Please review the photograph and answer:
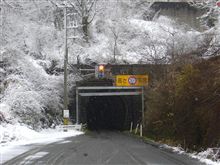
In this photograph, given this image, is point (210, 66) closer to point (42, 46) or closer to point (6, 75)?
point (6, 75)

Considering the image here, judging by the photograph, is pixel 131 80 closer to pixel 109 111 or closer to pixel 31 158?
pixel 31 158

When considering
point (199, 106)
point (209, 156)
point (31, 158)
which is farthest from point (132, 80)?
point (31, 158)

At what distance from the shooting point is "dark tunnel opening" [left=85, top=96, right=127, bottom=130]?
6541 cm

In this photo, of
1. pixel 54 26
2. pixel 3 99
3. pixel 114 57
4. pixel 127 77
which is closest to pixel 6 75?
pixel 3 99

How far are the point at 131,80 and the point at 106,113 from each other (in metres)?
29.6

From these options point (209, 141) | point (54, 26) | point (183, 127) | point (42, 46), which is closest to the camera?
point (209, 141)

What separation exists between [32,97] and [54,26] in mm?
25813

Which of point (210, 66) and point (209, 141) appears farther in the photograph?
point (210, 66)

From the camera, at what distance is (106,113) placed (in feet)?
239

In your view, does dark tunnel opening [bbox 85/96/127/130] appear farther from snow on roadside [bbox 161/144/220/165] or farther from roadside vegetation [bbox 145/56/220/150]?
snow on roadside [bbox 161/144/220/165]

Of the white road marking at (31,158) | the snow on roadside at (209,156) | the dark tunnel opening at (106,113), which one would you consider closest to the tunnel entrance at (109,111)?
the dark tunnel opening at (106,113)

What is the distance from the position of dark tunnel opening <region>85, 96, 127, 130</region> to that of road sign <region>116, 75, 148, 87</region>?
724 inches

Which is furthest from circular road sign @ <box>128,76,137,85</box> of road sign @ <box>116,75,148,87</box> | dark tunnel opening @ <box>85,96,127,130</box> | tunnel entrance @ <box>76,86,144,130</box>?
dark tunnel opening @ <box>85,96,127,130</box>

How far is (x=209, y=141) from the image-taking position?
19.2 meters
